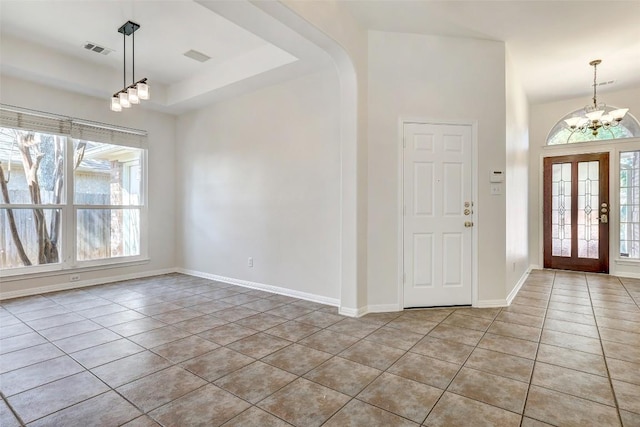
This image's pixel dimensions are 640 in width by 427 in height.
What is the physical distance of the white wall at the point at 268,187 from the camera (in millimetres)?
4008

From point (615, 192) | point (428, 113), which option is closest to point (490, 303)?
point (428, 113)

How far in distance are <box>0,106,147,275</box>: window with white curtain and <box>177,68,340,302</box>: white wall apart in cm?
84

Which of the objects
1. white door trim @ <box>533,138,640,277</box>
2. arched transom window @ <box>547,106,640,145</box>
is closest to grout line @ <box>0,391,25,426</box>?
arched transom window @ <box>547,106,640,145</box>

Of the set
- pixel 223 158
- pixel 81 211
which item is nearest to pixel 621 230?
pixel 223 158

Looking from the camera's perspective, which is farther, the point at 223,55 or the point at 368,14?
the point at 223,55

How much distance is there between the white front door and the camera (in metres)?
3.65

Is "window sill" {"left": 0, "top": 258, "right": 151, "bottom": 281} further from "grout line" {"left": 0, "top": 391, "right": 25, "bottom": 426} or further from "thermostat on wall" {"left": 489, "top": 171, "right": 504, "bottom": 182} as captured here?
"thermostat on wall" {"left": 489, "top": 171, "right": 504, "bottom": 182}

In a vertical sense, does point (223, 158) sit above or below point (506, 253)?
above

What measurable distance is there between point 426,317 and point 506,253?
51.7 inches

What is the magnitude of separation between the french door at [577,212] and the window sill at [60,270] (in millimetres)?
7334

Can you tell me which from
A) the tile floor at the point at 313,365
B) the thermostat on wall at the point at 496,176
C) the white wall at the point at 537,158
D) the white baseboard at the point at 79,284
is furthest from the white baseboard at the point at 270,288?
the white wall at the point at 537,158

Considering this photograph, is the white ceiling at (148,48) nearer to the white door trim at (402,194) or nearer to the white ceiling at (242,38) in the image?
the white ceiling at (242,38)

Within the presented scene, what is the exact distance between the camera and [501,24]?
3.43 meters

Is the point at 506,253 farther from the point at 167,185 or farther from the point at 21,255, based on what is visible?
the point at 21,255
